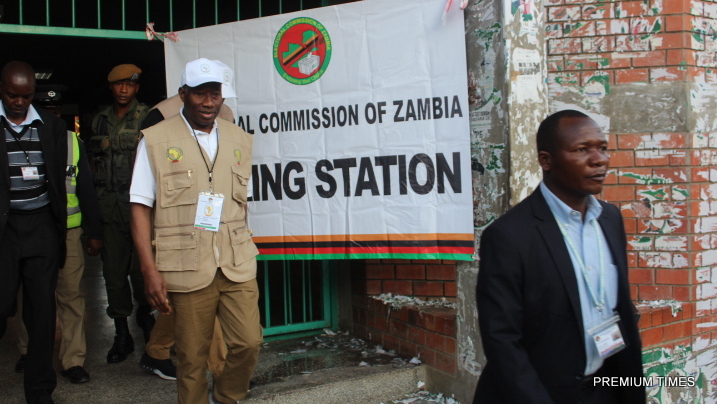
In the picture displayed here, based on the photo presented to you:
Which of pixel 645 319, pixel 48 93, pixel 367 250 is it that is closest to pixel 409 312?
pixel 367 250

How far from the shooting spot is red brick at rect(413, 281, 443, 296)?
5012 millimetres

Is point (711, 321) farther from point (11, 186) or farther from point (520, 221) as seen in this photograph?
point (11, 186)

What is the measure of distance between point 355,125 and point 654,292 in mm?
2210

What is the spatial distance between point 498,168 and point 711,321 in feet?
6.55

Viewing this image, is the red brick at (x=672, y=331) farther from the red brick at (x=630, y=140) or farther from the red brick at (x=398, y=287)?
the red brick at (x=398, y=287)

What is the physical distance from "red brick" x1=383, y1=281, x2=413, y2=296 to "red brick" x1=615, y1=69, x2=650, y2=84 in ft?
6.46

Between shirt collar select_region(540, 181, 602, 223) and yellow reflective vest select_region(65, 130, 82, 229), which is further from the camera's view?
yellow reflective vest select_region(65, 130, 82, 229)

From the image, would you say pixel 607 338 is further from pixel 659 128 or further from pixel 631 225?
pixel 659 128

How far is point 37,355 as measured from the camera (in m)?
3.87

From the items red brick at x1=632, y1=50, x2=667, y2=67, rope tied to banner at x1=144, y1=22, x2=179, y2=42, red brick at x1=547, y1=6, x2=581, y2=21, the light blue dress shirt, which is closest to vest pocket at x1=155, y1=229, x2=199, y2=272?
the light blue dress shirt

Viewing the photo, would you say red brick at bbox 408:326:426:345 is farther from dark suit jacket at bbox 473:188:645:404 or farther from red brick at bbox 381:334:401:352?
dark suit jacket at bbox 473:188:645:404

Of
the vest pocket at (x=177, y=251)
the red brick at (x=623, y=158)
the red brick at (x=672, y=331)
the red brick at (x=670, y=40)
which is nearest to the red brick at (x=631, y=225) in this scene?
the red brick at (x=623, y=158)

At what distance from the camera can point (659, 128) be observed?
4.59 meters

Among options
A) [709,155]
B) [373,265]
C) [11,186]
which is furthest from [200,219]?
[709,155]
